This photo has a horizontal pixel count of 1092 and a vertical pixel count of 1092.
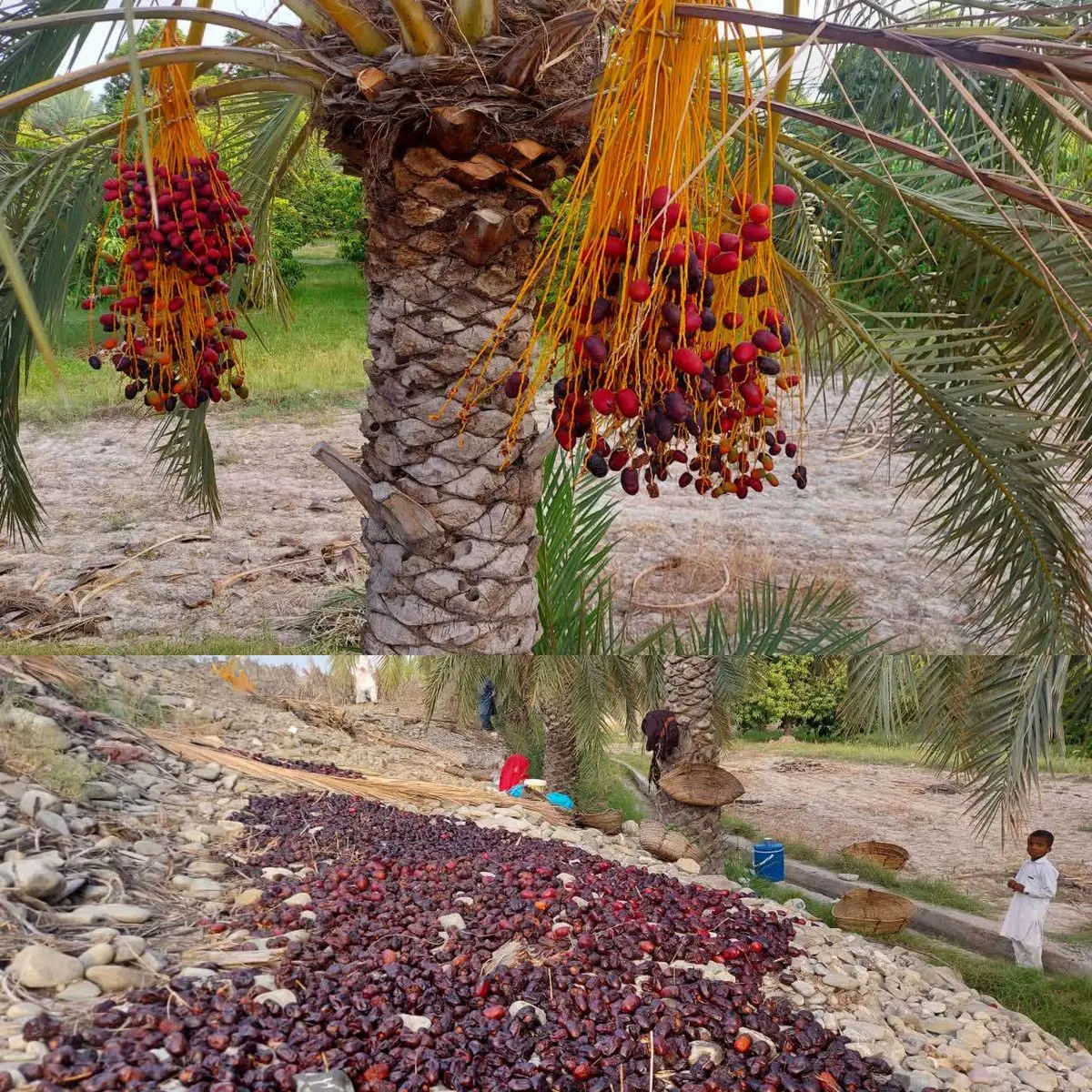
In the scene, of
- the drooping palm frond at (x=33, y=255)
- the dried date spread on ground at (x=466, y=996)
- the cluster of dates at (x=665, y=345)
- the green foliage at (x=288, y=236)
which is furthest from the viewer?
the green foliage at (x=288, y=236)

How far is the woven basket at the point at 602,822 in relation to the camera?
19.4 feet

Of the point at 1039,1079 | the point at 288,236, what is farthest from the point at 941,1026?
the point at 288,236

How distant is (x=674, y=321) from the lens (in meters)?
1.61

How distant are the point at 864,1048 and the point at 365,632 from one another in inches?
67.3

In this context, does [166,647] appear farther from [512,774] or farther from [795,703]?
[795,703]

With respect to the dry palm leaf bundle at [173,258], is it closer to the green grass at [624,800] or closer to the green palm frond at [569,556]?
the green palm frond at [569,556]

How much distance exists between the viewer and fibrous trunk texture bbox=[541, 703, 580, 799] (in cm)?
790

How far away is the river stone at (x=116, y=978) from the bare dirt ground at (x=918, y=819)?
5.82m

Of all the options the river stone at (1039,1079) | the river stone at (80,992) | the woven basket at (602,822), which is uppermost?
the river stone at (80,992)

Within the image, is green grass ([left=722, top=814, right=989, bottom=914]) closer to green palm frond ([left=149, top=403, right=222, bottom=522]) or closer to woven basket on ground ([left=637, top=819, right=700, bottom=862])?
woven basket on ground ([left=637, top=819, right=700, bottom=862])

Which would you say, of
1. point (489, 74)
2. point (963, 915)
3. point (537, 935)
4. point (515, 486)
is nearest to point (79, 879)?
point (537, 935)

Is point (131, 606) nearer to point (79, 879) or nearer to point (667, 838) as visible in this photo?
point (79, 879)

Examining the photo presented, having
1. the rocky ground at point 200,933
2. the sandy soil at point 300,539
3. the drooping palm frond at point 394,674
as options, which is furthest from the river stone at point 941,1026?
the drooping palm frond at point 394,674

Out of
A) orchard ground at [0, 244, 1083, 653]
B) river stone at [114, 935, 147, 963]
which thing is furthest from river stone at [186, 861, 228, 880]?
orchard ground at [0, 244, 1083, 653]
